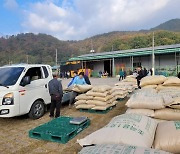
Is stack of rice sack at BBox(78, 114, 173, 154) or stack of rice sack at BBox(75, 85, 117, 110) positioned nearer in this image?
stack of rice sack at BBox(78, 114, 173, 154)

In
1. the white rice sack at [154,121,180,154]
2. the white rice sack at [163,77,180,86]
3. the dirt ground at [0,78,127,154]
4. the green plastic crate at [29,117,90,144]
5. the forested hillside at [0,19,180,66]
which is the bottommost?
the dirt ground at [0,78,127,154]

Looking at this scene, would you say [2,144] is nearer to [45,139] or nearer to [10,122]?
[45,139]

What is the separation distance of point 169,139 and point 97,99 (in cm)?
427

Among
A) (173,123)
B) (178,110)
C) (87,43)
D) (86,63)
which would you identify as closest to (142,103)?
(178,110)

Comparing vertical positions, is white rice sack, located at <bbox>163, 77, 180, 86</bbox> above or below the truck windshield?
below

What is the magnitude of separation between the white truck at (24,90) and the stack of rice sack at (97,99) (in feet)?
4.21

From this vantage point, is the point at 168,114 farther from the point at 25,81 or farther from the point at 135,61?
the point at 135,61

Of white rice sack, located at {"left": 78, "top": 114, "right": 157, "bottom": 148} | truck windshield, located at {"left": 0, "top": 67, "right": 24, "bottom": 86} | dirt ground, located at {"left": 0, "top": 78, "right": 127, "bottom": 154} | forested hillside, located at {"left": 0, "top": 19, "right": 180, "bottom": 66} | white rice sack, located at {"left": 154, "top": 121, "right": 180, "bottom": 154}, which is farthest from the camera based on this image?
forested hillside, located at {"left": 0, "top": 19, "right": 180, "bottom": 66}

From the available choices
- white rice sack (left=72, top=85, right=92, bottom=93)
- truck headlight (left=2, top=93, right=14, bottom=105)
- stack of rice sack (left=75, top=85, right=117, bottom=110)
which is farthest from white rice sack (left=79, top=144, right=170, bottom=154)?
white rice sack (left=72, top=85, right=92, bottom=93)

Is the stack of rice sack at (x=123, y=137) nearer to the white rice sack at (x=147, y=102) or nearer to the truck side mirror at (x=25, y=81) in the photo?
the white rice sack at (x=147, y=102)

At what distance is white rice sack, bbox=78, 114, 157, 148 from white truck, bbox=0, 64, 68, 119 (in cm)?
327

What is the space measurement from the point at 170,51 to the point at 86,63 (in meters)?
14.6

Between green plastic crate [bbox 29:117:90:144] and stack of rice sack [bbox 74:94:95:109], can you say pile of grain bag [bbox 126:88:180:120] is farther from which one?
stack of rice sack [bbox 74:94:95:109]

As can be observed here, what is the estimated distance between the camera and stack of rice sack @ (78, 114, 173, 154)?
8.38ft
